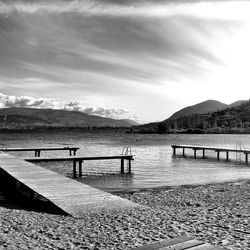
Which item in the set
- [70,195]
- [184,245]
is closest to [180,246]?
[184,245]

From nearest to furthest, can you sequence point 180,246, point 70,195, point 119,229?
point 180,246
point 119,229
point 70,195

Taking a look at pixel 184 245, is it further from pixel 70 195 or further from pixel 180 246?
pixel 70 195

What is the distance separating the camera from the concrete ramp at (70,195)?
9.60m

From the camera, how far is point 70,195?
11008 mm

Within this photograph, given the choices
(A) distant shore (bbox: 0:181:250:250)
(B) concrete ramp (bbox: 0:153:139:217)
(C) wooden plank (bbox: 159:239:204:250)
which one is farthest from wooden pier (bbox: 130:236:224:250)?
(B) concrete ramp (bbox: 0:153:139:217)

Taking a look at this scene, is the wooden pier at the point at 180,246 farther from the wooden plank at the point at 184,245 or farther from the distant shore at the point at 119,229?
the distant shore at the point at 119,229

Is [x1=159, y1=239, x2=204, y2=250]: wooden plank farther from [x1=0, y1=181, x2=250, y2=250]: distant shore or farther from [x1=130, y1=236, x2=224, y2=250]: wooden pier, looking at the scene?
[x1=0, y1=181, x2=250, y2=250]: distant shore

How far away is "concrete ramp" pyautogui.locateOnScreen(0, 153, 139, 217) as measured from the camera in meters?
9.60

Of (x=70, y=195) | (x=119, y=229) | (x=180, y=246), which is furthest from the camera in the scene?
(x=70, y=195)

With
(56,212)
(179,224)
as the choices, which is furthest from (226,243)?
(56,212)

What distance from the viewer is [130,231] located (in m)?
7.41

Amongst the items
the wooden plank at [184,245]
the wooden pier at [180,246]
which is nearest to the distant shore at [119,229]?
the wooden pier at [180,246]

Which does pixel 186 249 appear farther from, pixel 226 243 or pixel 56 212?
pixel 56 212

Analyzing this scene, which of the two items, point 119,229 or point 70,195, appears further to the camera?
point 70,195
